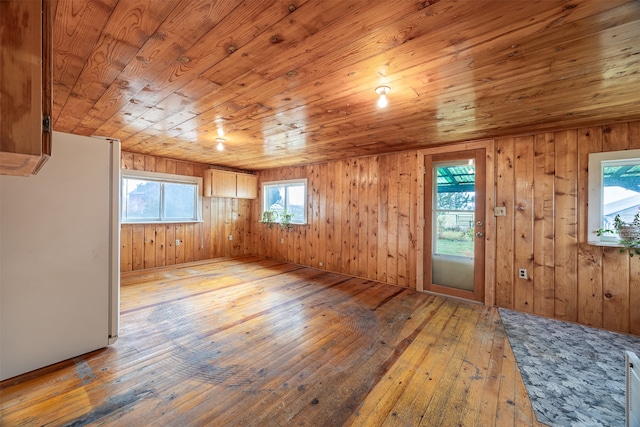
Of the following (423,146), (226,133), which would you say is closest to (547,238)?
(423,146)

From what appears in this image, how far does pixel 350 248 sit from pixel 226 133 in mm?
2960

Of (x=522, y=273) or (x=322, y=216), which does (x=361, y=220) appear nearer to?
(x=322, y=216)

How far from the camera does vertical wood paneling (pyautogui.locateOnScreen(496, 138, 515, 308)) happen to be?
3250mm

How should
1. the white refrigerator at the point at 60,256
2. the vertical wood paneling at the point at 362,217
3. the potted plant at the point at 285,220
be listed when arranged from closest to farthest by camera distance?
the white refrigerator at the point at 60,256
the vertical wood paneling at the point at 362,217
the potted plant at the point at 285,220

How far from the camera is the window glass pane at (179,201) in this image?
17.4 ft

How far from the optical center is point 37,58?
2.14ft

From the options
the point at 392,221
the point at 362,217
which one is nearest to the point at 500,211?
the point at 392,221

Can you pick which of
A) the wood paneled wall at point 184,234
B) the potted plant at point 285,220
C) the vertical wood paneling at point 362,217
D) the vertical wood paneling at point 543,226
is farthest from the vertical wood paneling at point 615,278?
the wood paneled wall at point 184,234

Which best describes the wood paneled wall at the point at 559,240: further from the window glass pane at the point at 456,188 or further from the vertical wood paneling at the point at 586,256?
the window glass pane at the point at 456,188

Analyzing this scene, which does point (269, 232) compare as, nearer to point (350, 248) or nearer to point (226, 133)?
point (350, 248)

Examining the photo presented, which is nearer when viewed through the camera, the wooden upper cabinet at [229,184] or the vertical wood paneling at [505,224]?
the vertical wood paneling at [505,224]

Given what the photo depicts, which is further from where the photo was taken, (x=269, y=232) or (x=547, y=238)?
(x=269, y=232)

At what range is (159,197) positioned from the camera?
16.9ft

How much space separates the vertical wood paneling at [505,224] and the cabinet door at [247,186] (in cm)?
523
